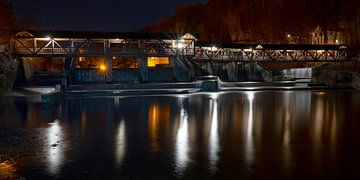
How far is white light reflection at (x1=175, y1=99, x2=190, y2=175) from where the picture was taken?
9.32 m

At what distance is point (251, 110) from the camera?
2162 centimetres

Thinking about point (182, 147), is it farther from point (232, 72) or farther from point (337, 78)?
point (232, 72)

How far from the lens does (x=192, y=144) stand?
11.9 metres

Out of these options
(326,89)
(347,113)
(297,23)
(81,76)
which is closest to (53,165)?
(347,113)

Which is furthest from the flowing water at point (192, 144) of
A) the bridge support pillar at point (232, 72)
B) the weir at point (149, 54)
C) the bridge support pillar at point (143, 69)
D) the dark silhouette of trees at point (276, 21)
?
the dark silhouette of trees at point (276, 21)

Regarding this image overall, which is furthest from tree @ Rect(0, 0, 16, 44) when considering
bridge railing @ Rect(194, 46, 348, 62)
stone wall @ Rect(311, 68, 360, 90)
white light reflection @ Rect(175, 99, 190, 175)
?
stone wall @ Rect(311, 68, 360, 90)

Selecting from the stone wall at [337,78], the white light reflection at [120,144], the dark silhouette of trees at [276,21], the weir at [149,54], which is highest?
the dark silhouette of trees at [276,21]

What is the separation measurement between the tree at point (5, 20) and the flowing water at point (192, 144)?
29.2 metres

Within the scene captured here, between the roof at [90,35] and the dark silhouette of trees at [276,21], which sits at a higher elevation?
the dark silhouette of trees at [276,21]

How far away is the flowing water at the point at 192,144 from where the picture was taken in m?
8.84

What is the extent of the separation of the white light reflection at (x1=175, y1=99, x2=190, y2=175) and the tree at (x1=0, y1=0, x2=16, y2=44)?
35.6 metres

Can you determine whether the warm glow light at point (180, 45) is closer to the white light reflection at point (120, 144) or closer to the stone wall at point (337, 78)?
the stone wall at point (337, 78)

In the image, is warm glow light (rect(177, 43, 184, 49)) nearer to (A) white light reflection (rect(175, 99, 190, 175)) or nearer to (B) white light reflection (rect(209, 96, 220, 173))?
(B) white light reflection (rect(209, 96, 220, 173))

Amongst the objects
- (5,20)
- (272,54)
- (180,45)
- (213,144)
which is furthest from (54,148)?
(272,54)
